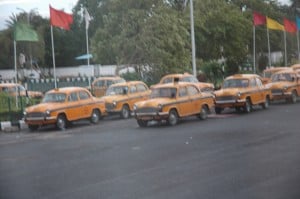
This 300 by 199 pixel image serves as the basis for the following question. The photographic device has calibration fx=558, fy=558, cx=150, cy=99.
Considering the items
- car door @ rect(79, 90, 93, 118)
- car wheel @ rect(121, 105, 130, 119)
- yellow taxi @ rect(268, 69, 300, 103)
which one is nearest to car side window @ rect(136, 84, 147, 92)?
car wheel @ rect(121, 105, 130, 119)

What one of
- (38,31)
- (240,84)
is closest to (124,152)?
(38,31)

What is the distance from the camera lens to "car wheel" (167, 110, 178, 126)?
7941 millimetres

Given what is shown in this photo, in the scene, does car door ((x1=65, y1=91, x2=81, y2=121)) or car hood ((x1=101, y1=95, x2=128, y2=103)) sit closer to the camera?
car door ((x1=65, y1=91, x2=81, y2=121))

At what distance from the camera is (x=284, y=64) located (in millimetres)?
3145

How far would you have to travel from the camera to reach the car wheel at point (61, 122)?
28.2 ft

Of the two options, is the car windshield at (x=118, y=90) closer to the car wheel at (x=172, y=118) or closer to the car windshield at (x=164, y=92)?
the car windshield at (x=164, y=92)

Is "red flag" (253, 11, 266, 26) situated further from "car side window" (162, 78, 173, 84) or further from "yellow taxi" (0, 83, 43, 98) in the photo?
"yellow taxi" (0, 83, 43, 98)

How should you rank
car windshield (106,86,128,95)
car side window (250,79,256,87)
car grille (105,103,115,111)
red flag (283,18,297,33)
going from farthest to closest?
car windshield (106,86,128,95) → car grille (105,103,115,111) → car side window (250,79,256,87) → red flag (283,18,297,33)

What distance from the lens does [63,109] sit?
8719mm

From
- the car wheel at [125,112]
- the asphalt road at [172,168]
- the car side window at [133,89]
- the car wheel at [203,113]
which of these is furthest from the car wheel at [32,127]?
the asphalt road at [172,168]

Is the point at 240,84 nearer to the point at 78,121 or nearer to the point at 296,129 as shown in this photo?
the point at 78,121

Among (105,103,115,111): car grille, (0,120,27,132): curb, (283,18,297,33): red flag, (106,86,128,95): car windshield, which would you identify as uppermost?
(283,18,297,33): red flag

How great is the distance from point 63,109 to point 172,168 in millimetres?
5156

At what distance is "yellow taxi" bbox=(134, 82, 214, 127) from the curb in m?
2.26
